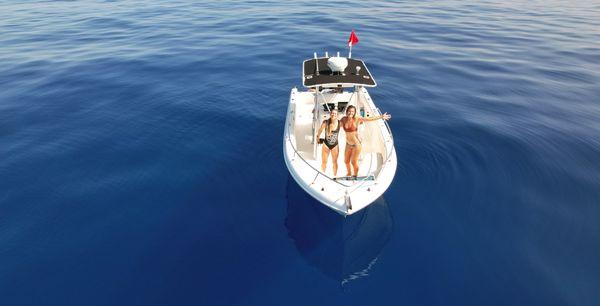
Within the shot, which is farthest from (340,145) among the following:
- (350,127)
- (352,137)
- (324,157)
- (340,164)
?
(350,127)

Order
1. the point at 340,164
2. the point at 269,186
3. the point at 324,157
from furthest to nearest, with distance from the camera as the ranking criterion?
1. the point at 269,186
2. the point at 340,164
3. the point at 324,157

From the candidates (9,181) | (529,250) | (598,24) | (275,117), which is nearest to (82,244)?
(9,181)

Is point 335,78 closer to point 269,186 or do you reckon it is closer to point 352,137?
point 352,137

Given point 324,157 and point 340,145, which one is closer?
point 324,157

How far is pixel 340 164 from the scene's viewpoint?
1038cm

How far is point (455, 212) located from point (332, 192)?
4.35 m

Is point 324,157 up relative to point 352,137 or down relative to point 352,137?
down

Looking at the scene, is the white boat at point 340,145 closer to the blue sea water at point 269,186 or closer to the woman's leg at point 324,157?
the woman's leg at point 324,157

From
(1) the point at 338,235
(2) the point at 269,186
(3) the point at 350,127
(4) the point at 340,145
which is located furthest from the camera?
(4) the point at 340,145

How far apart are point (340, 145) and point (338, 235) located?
3836mm

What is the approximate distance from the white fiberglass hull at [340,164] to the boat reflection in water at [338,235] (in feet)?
4.26

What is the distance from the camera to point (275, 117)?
1474 cm

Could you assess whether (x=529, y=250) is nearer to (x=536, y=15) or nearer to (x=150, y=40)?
(x=150, y=40)

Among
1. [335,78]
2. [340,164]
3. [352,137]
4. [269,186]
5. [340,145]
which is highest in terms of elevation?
[335,78]
